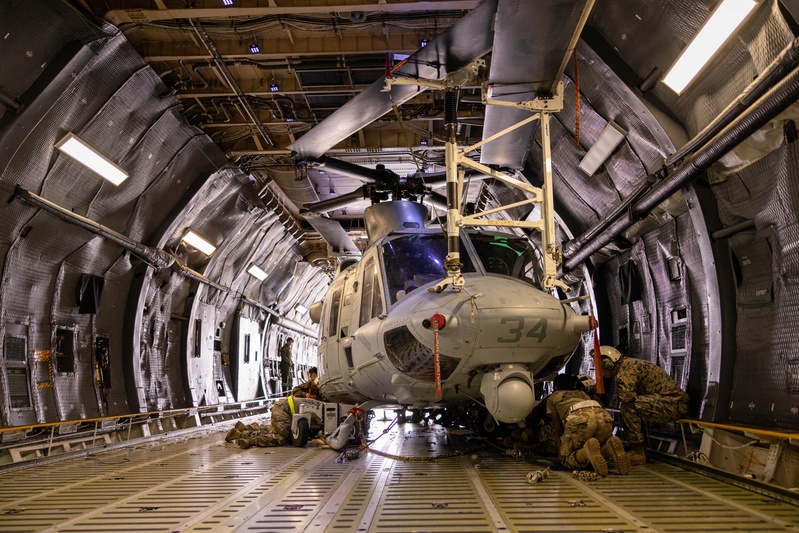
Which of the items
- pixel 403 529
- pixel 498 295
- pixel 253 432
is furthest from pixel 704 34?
pixel 253 432

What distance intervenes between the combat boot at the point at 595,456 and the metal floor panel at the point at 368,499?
0.14 metres

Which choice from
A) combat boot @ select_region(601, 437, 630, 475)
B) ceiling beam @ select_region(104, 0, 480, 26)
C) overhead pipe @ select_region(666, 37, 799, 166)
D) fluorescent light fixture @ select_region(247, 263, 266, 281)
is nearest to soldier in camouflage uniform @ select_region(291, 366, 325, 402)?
fluorescent light fixture @ select_region(247, 263, 266, 281)

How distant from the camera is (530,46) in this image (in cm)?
557

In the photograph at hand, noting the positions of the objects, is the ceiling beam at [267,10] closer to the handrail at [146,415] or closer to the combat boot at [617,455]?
the handrail at [146,415]

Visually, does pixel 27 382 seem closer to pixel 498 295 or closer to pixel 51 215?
pixel 51 215

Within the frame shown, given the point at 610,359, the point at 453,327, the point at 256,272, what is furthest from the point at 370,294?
the point at 256,272

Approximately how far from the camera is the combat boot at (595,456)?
524cm

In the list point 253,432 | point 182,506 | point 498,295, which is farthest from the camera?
point 253,432

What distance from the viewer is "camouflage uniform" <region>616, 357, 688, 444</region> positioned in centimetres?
615

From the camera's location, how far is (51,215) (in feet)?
25.2

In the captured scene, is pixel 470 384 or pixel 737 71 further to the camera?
pixel 470 384

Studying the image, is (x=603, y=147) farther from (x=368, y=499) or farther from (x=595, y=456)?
(x=368, y=499)

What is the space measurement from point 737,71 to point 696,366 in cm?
329

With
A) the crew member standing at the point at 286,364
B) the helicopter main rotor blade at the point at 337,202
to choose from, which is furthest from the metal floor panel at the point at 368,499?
the crew member standing at the point at 286,364
